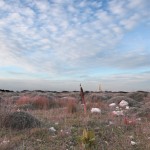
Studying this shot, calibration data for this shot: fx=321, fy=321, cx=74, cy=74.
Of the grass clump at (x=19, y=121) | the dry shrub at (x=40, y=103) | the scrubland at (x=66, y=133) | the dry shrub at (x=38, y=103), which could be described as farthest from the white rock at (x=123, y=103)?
the grass clump at (x=19, y=121)

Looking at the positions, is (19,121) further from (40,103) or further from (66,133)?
(40,103)

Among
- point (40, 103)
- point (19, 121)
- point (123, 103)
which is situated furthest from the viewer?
point (123, 103)

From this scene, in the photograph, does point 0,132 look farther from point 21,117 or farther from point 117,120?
point 117,120

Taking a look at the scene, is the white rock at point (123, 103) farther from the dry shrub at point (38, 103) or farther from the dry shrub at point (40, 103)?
the dry shrub at point (40, 103)

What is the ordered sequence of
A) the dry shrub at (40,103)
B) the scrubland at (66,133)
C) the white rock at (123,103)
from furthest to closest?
the white rock at (123,103) < the dry shrub at (40,103) < the scrubland at (66,133)

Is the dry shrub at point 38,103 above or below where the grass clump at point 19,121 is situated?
above

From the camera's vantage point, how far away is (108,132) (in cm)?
739

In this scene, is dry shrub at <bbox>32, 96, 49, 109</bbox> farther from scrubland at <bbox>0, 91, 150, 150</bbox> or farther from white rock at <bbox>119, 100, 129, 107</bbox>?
scrubland at <bbox>0, 91, 150, 150</bbox>

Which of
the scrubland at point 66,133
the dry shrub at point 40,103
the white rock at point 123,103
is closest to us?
the scrubland at point 66,133

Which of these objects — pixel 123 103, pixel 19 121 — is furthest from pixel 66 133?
pixel 123 103

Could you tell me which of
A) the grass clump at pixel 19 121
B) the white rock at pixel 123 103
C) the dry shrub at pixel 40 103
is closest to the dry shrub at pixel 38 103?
the dry shrub at pixel 40 103

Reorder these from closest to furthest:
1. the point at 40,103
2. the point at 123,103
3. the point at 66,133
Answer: the point at 66,133 < the point at 40,103 < the point at 123,103

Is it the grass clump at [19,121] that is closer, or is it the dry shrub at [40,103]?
the grass clump at [19,121]

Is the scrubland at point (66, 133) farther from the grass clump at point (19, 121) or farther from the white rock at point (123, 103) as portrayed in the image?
the white rock at point (123, 103)
